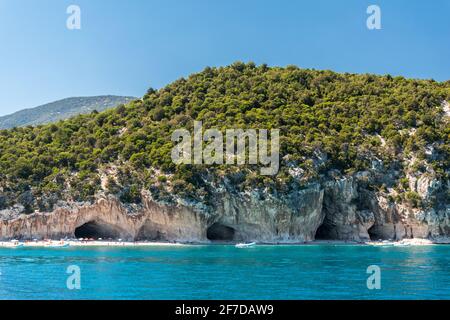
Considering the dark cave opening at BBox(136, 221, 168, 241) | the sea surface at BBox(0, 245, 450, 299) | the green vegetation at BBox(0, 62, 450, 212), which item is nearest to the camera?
the sea surface at BBox(0, 245, 450, 299)

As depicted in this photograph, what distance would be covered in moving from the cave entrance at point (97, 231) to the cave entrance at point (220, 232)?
1343 cm

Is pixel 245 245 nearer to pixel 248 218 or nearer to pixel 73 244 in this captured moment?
pixel 248 218

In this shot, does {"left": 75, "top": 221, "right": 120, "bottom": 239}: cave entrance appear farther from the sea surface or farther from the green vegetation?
the sea surface

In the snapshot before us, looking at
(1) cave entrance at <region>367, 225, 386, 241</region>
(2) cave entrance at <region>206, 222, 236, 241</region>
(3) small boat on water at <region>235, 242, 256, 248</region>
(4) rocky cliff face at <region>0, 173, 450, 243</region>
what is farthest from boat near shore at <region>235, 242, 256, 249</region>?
(1) cave entrance at <region>367, 225, 386, 241</region>

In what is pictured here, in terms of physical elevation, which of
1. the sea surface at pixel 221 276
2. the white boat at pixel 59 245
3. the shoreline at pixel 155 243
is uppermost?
the sea surface at pixel 221 276

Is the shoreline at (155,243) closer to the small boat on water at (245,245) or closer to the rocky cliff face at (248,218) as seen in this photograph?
the rocky cliff face at (248,218)

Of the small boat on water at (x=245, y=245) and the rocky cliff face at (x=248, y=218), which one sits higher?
the rocky cliff face at (x=248, y=218)

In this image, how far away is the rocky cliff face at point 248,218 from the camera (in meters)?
68.4

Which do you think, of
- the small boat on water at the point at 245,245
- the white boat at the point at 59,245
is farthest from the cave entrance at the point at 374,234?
the white boat at the point at 59,245

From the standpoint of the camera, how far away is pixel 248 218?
69188 mm

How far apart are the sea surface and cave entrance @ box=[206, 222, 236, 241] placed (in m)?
21.9

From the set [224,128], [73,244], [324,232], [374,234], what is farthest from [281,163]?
[73,244]

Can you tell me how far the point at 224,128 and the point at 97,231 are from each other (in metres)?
24.3

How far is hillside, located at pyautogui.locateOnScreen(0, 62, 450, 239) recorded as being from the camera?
6956 centimetres
